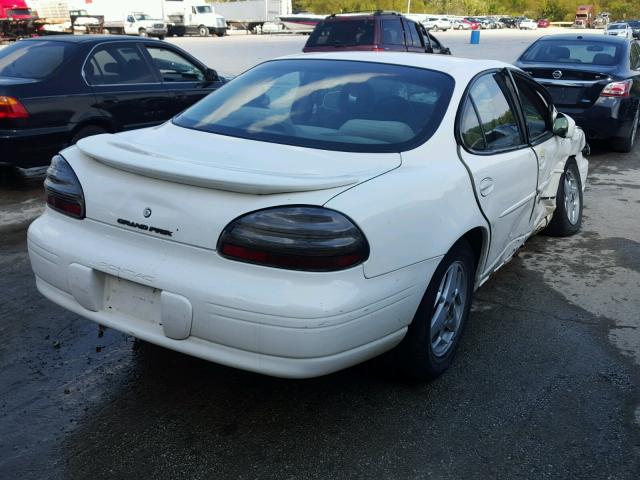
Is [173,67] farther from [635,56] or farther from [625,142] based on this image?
[635,56]

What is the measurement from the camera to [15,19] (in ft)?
116

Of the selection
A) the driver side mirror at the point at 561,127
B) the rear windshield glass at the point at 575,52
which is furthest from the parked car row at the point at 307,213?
the rear windshield glass at the point at 575,52

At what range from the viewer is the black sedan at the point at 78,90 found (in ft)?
20.4

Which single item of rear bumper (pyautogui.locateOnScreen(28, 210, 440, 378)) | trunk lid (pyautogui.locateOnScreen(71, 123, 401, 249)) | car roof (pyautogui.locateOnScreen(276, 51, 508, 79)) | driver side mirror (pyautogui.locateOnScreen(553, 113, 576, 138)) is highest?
car roof (pyautogui.locateOnScreen(276, 51, 508, 79))

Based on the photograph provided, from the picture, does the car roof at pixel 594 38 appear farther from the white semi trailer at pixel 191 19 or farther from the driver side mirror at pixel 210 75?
the white semi trailer at pixel 191 19

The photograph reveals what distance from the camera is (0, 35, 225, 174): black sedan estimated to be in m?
6.21

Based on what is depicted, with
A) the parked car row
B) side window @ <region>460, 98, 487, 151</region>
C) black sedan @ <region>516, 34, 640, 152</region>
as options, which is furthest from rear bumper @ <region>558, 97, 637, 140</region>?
side window @ <region>460, 98, 487, 151</region>

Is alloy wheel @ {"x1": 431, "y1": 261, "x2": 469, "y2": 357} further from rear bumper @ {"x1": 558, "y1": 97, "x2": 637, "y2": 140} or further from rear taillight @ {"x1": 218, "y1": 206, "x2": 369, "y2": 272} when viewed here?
rear bumper @ {"x1": 558, "y1": 97, "x2": 637, "y2": 140}

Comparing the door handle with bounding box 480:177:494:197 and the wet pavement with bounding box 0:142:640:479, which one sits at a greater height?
the door handle with bounding box 480:177:494:197

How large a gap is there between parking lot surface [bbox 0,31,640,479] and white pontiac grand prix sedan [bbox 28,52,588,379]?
329 millimetres

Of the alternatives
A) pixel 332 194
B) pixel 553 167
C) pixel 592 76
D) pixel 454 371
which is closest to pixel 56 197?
pixel 332 194

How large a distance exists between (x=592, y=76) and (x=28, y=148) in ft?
21.9

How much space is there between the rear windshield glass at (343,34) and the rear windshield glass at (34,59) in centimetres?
661

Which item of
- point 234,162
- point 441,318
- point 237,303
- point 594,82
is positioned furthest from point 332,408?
point 594,82
